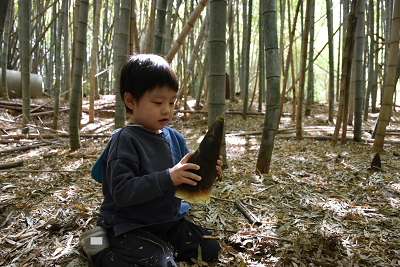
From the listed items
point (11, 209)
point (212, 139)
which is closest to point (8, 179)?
point (11, 209)

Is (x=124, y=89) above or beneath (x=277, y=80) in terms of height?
beneath

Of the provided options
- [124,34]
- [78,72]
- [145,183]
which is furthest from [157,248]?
[78,72]

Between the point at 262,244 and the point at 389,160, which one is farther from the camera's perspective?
the point at 389,160

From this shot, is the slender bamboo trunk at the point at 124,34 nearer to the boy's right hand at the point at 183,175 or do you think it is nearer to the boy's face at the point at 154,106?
the boy's face at the point at 154,106

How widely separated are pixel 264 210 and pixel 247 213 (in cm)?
14

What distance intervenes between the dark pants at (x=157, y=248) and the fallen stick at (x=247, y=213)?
330 mm

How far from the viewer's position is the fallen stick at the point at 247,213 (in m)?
1.42

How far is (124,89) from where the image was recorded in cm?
110

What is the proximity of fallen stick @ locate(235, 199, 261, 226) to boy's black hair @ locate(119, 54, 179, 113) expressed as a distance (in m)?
0.86

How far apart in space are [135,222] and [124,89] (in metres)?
0.56

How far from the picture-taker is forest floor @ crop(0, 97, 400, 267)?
1149mm

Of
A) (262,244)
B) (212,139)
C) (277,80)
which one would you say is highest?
(277,80)

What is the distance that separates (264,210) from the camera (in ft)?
5.22

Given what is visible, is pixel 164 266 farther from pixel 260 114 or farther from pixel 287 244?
pixel 260 114
